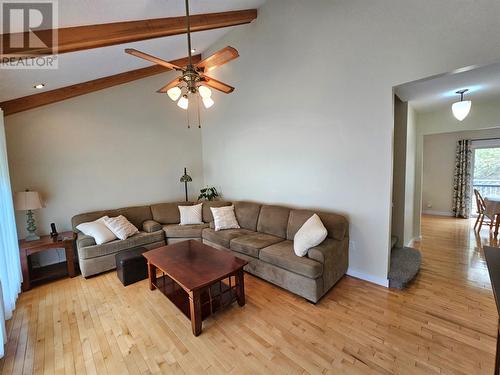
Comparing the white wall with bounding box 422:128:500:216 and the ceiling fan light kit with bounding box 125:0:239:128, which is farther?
the white wall with bounding box 422:128:500:216

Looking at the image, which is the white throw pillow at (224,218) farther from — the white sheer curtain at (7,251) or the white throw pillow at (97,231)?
the white sheer curtain at (7,251)

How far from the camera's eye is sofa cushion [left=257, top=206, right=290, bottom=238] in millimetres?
3307

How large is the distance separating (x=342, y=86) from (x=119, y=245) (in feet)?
12.6

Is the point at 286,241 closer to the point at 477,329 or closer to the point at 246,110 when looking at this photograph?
the point at 477,329

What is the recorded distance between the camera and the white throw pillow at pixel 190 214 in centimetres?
425

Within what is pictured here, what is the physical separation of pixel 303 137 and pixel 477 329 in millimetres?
2703

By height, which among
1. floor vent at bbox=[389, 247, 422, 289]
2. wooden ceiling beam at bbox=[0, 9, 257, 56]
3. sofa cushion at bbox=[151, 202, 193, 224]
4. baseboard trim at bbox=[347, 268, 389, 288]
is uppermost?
wooden ceiling beam at bbox=[0, 9, 257, 56]

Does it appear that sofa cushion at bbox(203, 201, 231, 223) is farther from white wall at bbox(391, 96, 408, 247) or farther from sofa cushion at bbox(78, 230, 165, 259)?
white wall at bbox(391, 96, 408, 247)

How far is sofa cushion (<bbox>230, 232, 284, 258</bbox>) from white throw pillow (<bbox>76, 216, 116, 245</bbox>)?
6.02 feet

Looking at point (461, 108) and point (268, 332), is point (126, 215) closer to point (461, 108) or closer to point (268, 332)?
point (268, 332)

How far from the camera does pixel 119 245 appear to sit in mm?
3355

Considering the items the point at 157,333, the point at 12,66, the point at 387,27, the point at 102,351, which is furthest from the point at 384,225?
the point at 12,66

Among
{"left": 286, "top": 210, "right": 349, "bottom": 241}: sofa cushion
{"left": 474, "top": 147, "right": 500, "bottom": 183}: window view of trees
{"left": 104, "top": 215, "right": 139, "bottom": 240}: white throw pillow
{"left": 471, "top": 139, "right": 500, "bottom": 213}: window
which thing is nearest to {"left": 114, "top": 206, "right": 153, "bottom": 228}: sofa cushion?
{"left": 104, "top": 215, "right": 139, "bottom": 240}: white throw pillow

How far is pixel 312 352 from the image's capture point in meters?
1.81
